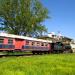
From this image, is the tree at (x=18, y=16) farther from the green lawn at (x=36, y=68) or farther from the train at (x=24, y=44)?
the green lawn at (x=36, y=68)

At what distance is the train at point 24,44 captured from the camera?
33.5 m

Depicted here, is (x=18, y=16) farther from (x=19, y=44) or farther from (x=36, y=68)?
(x=36, y=68)

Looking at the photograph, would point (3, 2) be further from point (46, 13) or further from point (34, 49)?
point (34, 49)

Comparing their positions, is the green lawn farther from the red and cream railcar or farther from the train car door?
the train car door

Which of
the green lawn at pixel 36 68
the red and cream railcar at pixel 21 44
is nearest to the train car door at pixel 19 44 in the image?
the red and cream railcar at pixel 21 44

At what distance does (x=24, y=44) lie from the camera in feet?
132

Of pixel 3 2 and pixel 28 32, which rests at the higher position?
pixel 3 2

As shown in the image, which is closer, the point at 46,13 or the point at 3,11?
the point at 3,11

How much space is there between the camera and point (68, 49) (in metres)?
69.8

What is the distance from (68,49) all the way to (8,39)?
38.0 m

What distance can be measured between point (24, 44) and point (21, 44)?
985mm

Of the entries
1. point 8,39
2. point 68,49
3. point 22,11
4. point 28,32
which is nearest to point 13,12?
point 22,11

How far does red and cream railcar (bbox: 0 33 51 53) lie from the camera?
33300 millimetres

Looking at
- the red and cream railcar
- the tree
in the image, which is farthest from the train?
the tree
